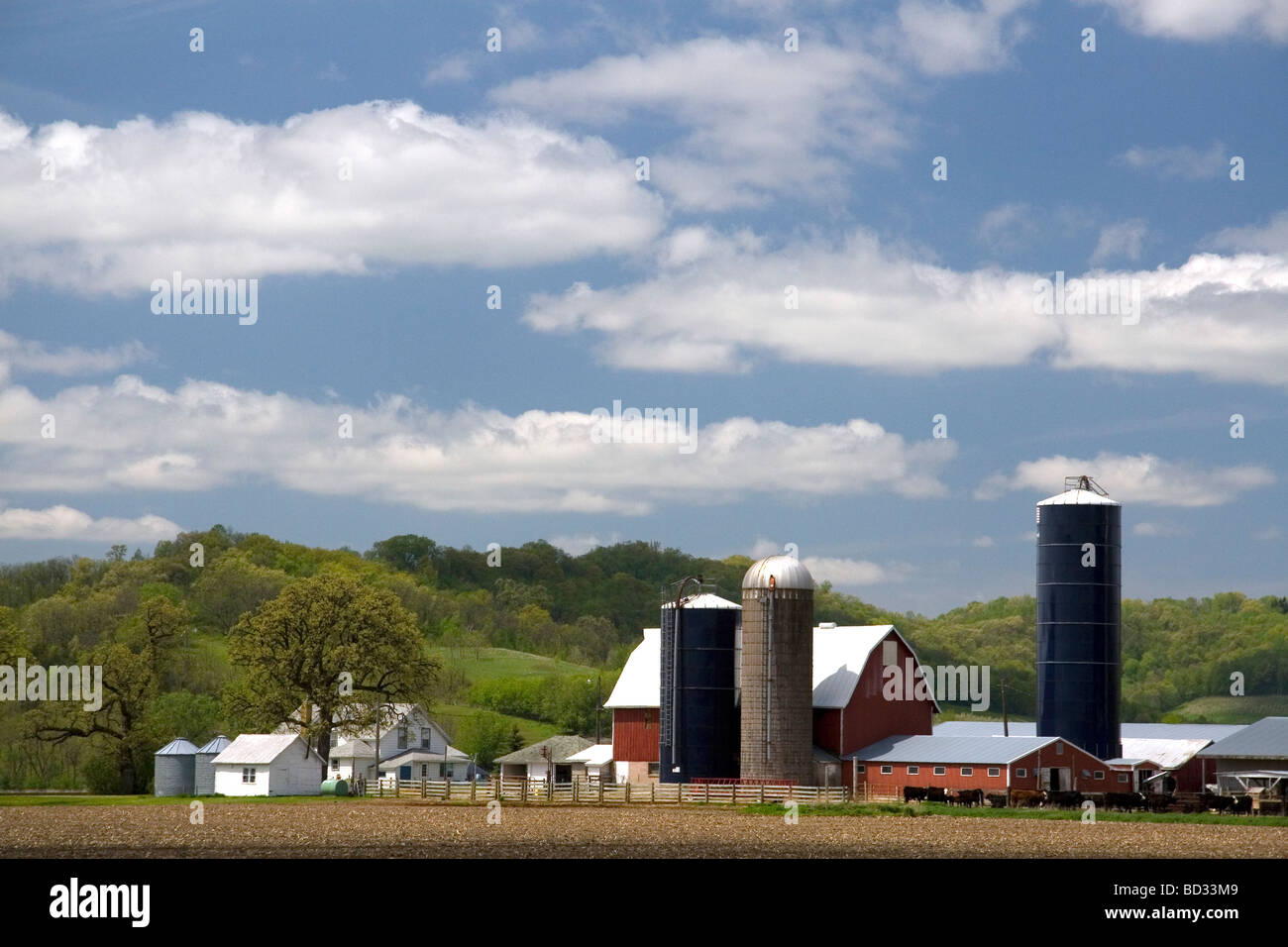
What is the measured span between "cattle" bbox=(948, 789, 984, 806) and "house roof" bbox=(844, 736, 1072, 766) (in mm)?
3148

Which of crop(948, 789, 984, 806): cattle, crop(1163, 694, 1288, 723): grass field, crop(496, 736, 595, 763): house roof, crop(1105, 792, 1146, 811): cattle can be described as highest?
crop(1105, 792, 1146, 811): cattle

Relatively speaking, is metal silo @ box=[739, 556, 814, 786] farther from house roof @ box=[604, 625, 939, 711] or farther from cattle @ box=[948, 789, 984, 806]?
cattle @ box=[948, 789, 984, 806]

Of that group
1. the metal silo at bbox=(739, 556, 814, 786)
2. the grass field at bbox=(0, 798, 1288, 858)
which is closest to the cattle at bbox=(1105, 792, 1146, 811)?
the grass field at bbox=(0, 798, 1288, 858)

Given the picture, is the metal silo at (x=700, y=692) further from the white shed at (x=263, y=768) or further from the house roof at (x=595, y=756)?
the white shed at (x=263, y=768)

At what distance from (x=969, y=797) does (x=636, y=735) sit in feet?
59.7

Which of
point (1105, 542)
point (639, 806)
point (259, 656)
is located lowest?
point (639, 806)

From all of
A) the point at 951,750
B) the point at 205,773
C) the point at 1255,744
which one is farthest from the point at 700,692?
the point at 205,773

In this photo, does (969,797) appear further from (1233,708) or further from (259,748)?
(1233,708)

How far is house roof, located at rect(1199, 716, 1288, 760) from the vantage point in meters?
61.0
